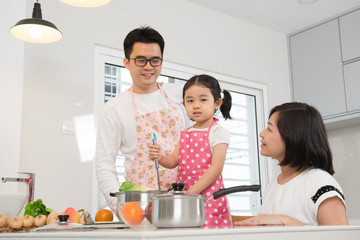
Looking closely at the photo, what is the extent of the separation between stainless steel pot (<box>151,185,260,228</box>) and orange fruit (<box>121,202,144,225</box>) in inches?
2.6

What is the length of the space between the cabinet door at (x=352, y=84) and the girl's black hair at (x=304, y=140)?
232cm

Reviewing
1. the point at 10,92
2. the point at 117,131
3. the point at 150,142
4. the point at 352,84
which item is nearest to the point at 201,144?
the point at 150,142

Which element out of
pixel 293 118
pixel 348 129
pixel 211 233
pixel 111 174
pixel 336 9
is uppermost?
pixel 336 9

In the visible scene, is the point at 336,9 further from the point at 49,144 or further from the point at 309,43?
the point at 49,144

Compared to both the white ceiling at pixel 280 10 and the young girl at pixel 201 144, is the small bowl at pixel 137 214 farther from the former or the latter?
the white ceiling at pixel 280 10

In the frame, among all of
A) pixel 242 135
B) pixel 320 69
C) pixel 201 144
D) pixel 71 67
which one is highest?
pixel 320 69

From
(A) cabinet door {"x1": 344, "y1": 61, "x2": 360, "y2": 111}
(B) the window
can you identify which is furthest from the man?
(A) cabinet door {"x1": 344, "y1": 61, "x2": 360, "y2": 111}

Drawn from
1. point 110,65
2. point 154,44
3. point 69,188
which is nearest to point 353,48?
point 110,65

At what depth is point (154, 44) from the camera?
1.77 metres

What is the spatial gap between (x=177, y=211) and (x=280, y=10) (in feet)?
10.5

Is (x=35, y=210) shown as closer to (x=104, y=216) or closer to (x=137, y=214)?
(x=104, y=216)

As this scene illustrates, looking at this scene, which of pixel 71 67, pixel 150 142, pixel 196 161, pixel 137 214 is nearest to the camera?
pixel 137 214

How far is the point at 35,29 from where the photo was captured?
2.12 metres

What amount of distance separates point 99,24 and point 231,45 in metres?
1.28
